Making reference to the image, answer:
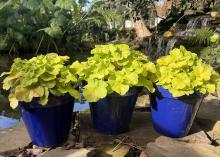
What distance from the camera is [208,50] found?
4.78 meters

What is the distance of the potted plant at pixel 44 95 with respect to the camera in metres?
2.05

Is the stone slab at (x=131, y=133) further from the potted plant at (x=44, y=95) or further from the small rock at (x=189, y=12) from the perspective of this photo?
the small rock at (x=189, y=12)

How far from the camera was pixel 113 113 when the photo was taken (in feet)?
7.59

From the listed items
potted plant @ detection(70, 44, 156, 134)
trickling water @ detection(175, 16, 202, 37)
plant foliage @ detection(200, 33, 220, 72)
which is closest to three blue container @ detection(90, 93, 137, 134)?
potted plant @ detection(70, 44, 156, 134)

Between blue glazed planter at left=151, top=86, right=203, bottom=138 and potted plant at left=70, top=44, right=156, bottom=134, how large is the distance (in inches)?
5.1

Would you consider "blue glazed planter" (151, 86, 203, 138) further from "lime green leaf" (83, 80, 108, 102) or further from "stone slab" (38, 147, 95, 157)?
"stone slab" (38, 147, 95, 157)

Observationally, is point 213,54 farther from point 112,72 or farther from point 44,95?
point 44,95

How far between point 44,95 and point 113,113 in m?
0.49

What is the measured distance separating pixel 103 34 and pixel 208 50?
384 cm

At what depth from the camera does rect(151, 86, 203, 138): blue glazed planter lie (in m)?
2.27

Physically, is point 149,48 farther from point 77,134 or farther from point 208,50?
point 77,134

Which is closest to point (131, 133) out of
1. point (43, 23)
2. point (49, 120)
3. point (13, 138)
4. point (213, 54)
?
point (49, 120)

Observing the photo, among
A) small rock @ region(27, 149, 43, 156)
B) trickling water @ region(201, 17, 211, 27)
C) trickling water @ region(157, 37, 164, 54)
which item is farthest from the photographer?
trickling water @ region(201, 17, 211, 27)

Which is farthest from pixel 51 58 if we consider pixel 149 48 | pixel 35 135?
pixel 149 48
